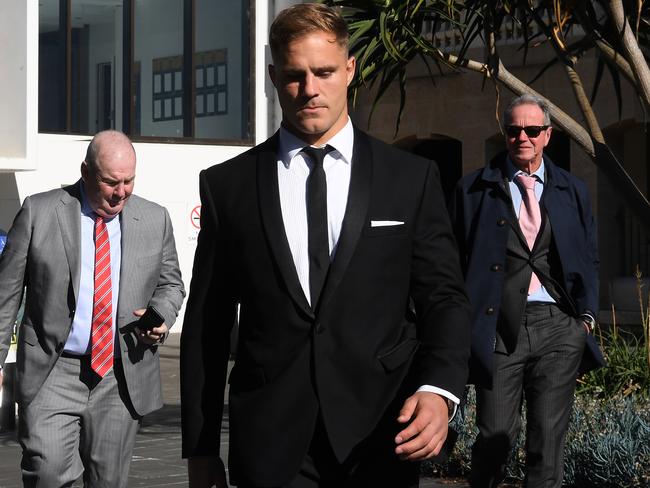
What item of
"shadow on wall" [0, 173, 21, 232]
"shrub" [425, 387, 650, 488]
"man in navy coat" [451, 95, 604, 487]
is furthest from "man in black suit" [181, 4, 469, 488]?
"shadow on wall" [0, 173, 21, 232]

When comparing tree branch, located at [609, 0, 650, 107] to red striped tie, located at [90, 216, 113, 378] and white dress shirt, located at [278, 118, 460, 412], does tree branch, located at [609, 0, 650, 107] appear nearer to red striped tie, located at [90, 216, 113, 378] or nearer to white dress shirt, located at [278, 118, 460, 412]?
red striped tie, located at [90, 216, 113, 378]

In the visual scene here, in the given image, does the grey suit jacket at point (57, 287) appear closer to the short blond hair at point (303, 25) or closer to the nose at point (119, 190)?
the nose at point (119, 190)

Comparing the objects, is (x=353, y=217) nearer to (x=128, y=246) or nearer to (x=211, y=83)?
(x=128, y=246)

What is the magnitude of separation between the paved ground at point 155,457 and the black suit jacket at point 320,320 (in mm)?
5305

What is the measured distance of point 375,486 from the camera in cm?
362

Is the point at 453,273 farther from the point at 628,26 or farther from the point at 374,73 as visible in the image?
the point at 374,73

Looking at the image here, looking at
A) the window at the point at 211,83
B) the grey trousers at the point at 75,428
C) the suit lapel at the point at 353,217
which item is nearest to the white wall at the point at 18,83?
the window at the point at 211,83

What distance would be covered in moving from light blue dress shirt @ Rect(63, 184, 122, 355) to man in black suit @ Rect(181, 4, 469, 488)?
2496mm

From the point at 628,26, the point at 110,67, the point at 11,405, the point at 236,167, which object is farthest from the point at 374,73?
the point at 110,67

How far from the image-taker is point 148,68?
2841 centimetres

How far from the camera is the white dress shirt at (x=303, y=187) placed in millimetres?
3684

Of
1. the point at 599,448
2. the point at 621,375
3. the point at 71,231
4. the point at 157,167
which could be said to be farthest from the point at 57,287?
the point at 157,167

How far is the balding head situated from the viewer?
6.14 metres

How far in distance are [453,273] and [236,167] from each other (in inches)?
23.9
